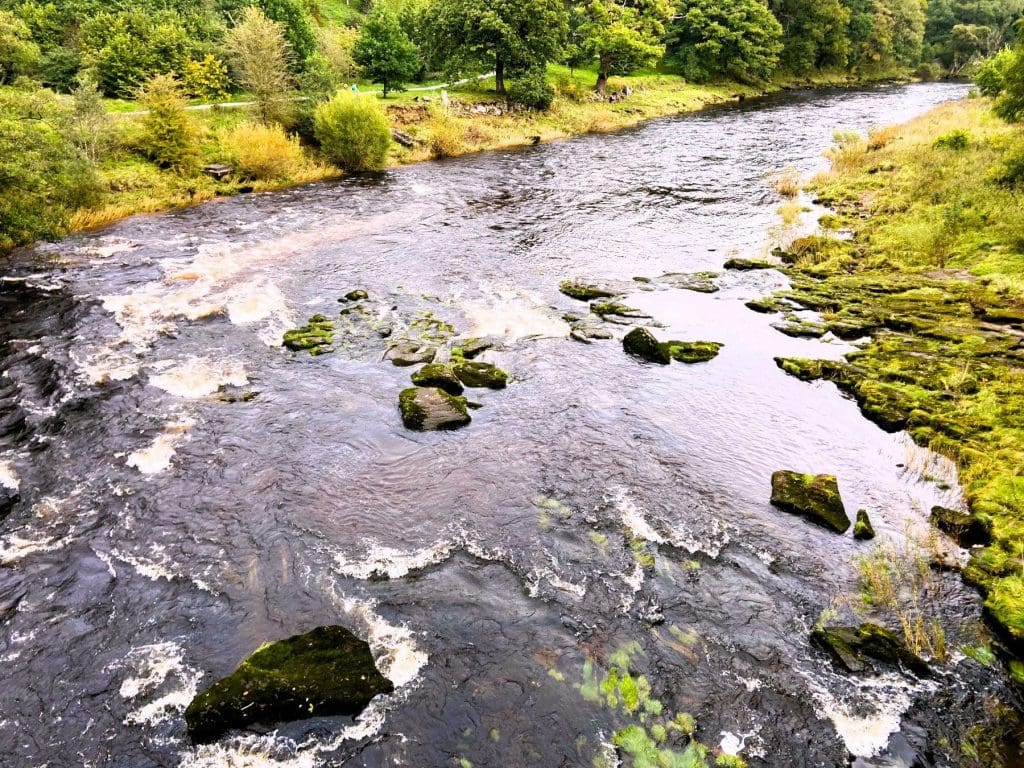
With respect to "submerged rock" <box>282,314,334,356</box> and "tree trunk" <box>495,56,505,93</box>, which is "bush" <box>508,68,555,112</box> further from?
"submerged rock" <box>282,314,334,356</box>

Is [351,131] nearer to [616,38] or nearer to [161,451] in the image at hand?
[161,451]

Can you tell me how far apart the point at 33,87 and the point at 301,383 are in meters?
24.6

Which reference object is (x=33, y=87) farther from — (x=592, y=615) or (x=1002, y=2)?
(x=1002, y=2)

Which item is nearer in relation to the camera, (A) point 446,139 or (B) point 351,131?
(B) point 351,131

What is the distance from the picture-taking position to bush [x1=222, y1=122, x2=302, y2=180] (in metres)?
33.7

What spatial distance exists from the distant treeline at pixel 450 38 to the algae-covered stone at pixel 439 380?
26.2 m

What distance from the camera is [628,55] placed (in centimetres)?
6500

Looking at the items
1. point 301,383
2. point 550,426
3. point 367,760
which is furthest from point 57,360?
point 367,760

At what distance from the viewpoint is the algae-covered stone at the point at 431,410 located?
13555mm

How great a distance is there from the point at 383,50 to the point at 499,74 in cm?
1243

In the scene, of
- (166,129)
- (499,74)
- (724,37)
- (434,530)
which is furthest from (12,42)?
(724,37)

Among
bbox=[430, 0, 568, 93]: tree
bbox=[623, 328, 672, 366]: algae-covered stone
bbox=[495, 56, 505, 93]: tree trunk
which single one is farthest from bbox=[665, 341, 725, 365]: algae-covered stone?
bbox=[495, 56, 505, 93]: tree trunk

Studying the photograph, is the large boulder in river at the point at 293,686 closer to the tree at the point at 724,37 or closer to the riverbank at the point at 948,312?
the riverbank at the point at 948,312

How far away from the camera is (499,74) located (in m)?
→ 55.6
